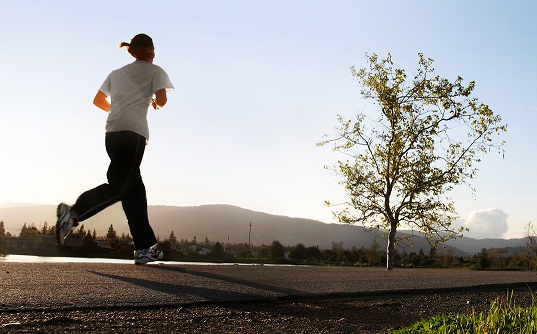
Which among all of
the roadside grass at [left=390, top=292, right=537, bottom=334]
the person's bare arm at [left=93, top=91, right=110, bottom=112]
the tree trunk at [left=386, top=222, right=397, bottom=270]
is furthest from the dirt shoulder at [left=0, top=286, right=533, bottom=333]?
the tree trunk at [left=386, top=222, right=397, bottom=270]

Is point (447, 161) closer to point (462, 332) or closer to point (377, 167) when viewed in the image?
point (377, 167)

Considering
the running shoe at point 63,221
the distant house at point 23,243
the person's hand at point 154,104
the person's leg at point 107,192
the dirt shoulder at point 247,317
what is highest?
the person's hand at point 154,104

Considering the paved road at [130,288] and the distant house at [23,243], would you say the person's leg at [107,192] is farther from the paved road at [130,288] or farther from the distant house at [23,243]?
the distant house at [23,243]

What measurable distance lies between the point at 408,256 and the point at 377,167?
11404mm

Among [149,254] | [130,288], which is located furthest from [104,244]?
[130,288]

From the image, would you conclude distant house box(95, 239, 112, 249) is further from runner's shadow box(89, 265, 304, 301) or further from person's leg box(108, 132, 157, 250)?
person's leg box(108, 132, 157, 250)

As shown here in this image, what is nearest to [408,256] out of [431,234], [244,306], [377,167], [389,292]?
[431,234]

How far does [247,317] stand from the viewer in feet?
12.4

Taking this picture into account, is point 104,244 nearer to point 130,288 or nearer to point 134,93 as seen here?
point 134,93

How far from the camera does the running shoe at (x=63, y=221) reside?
5.18 metres

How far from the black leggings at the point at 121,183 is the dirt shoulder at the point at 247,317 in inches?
69.8

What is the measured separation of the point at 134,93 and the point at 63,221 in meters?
1.49

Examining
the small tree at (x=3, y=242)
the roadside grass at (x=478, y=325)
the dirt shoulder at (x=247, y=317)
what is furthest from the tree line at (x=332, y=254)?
the roadside grass at (x=478, y=325)

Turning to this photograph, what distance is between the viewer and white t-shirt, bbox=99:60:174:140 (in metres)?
5.19
